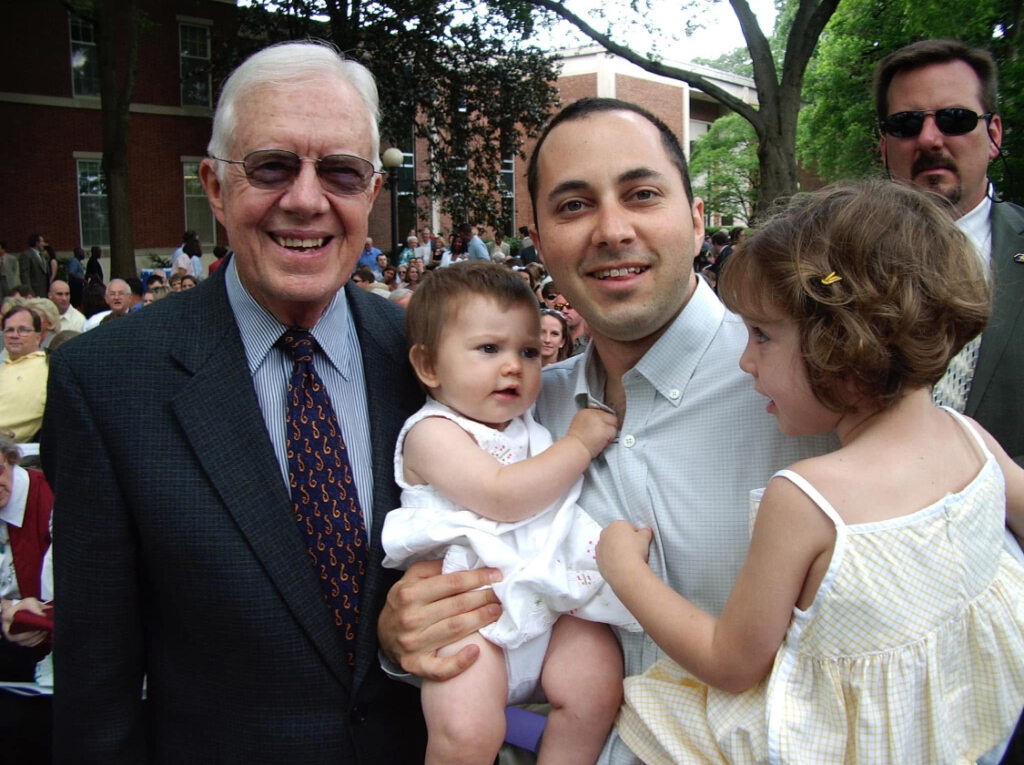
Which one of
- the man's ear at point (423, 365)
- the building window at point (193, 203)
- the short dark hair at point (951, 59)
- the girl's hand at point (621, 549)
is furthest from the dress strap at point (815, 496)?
the building window at point (193, 203)

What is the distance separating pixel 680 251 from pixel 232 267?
1169 mm

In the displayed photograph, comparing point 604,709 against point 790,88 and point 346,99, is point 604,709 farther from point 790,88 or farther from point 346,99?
point 790,88

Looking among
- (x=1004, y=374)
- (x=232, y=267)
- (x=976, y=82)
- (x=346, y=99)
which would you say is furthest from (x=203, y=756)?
(x=976, y=82)

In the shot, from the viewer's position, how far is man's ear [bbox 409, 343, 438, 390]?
2102mm

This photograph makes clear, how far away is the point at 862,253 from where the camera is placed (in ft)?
4.78

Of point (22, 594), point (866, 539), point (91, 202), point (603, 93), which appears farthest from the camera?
point (603, 93)

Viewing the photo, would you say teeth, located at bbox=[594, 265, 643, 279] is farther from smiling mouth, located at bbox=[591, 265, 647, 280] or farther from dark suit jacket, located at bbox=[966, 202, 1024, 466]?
dark suit jacket, located at bbox=[966, 202, 1024, 466]

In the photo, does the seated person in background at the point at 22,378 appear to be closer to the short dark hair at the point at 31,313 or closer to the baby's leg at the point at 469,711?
the short dark hair at the point at 31,313

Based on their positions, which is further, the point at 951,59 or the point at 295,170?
the point at 951,59

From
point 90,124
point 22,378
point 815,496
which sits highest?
point 90,124

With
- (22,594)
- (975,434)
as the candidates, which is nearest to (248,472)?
(975,434)

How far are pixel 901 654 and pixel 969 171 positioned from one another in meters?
1.87

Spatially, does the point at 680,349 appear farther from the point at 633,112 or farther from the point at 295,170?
the point at 295,170

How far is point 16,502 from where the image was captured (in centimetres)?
405
